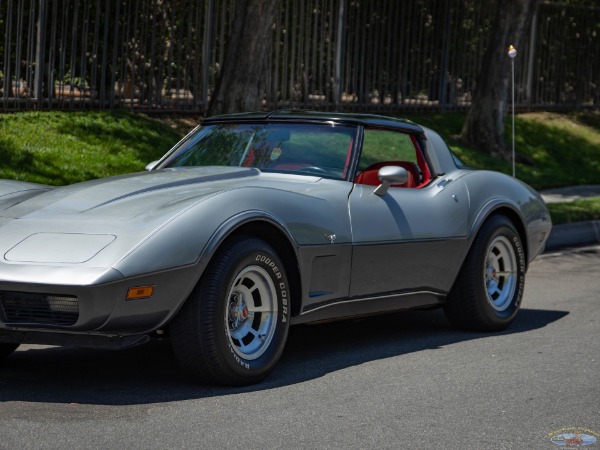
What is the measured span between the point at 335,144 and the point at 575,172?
46.6 ft

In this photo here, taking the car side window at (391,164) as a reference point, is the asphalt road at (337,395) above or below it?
below

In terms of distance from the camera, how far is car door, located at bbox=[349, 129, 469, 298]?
6.81 meters

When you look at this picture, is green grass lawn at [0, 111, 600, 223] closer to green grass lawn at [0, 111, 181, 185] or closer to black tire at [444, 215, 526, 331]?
green grass lawn at [0, 111, 181, 185]

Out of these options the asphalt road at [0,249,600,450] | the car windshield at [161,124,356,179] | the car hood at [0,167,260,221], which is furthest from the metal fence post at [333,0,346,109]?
the car hood at [0,167,260,221]

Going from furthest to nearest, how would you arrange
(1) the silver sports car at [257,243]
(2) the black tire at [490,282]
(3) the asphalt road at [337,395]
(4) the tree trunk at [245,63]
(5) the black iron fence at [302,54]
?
(5) the black iron fence at [302,54] → (4) the tree trunk at [245,63] → (2) the black tire at [490,282] → (1) the silver sports car at [257,243] → (3) the asphalt road at [337,395]

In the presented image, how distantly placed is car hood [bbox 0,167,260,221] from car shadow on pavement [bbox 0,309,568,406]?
2.78 feet

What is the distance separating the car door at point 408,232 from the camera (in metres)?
6.81

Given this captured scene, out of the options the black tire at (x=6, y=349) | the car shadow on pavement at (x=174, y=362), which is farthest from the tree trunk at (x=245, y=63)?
the black tire at (x=6, y=349)

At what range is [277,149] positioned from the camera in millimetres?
7141

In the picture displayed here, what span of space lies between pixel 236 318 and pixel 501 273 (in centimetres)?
270

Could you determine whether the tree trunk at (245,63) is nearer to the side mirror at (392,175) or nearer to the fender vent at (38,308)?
the side mirror at (392,175)

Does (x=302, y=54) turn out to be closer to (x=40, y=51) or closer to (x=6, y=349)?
(x=40, y=51)

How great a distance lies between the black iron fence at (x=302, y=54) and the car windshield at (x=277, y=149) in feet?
24.1

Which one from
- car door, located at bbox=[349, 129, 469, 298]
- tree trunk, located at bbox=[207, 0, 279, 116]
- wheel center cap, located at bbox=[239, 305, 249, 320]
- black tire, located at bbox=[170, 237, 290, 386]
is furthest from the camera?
tree trunk, located at bbox=[207, 0, 279, 116]
